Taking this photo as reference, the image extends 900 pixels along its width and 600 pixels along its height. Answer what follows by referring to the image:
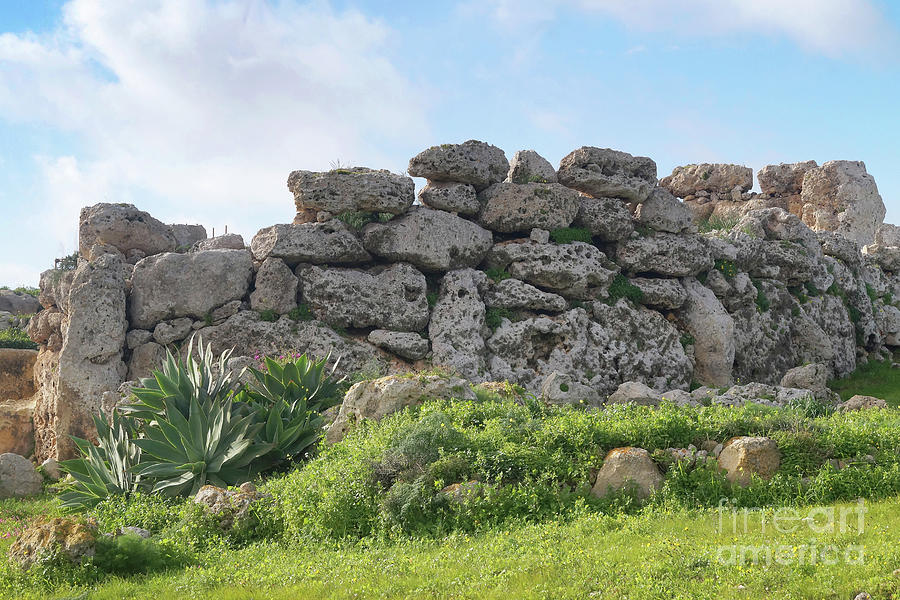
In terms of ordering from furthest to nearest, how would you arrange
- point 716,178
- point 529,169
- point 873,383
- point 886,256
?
point 886,256 → point 716,178 → point 873,383 → point 529,169

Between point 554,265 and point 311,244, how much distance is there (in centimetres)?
565

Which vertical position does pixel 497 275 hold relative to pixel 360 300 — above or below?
above

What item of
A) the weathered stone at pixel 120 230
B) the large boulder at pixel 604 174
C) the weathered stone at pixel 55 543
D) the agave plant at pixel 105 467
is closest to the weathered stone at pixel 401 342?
the agave plant at pixel 105 467

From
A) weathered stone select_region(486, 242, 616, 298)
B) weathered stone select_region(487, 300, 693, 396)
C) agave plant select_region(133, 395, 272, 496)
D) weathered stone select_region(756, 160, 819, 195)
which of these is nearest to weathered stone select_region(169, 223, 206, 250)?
weathered stone select_region(486, 242, 616, 298)

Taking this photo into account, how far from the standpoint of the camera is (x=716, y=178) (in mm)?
27219

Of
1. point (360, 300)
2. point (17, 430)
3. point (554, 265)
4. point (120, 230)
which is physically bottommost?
Result: point (17, 430)

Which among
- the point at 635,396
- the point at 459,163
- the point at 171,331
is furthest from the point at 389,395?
the point at 459,163

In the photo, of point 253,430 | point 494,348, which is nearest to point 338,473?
point 253,430

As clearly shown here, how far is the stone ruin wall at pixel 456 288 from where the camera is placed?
16.9 meters

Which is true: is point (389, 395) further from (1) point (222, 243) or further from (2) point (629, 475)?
(1) point (222, 243)

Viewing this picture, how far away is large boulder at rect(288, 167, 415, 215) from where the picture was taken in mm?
18188

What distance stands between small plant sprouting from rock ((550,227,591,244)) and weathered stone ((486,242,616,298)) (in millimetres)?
194

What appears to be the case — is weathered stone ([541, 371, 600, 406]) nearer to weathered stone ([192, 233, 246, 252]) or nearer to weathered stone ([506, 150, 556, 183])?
weathered stone ([506, 150, 556, 183])

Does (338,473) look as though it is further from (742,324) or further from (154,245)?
(742,324)
